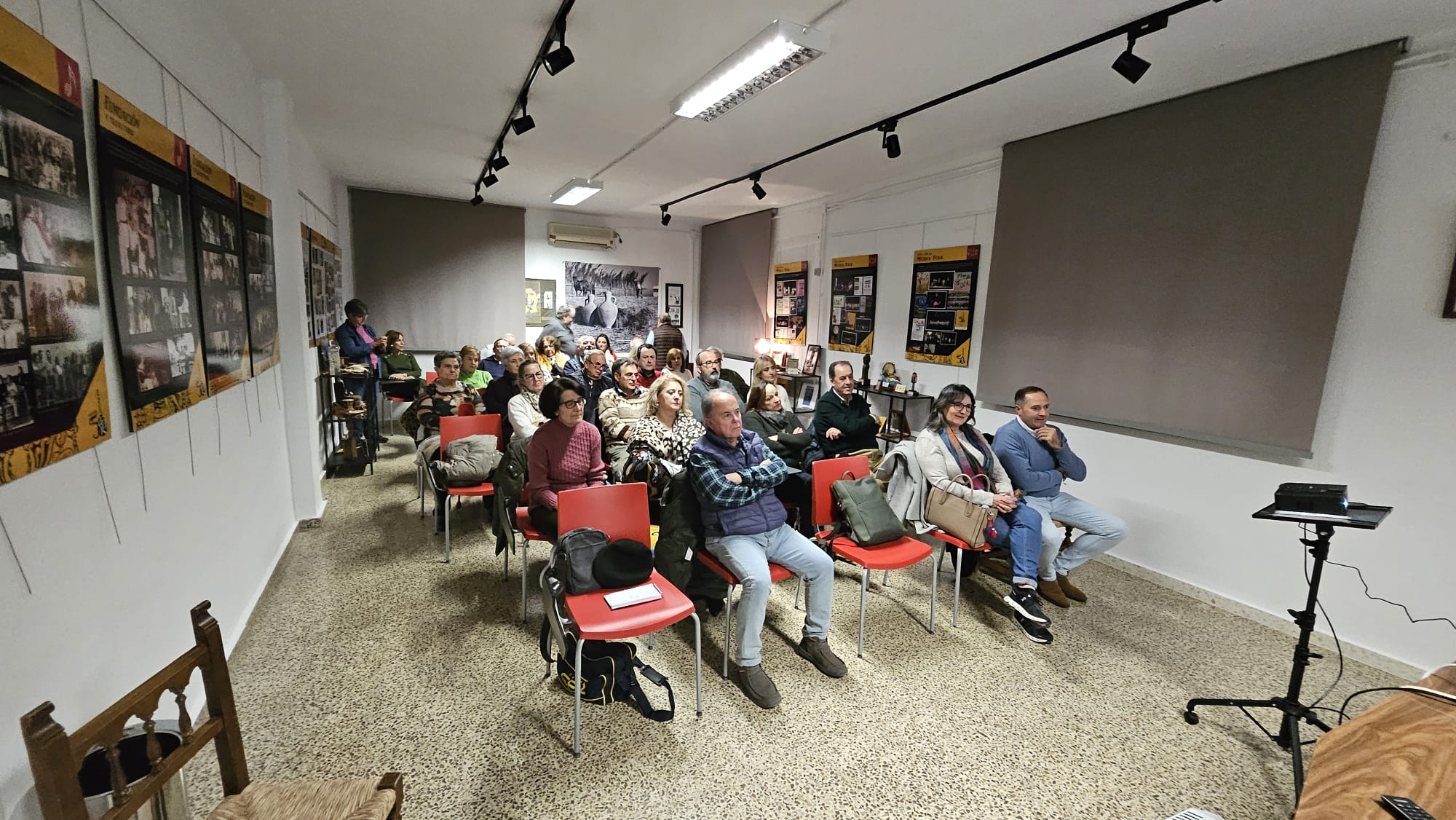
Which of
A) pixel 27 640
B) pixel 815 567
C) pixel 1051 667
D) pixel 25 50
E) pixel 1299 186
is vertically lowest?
pixel 1051 667

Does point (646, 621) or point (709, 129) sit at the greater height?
point (709, 129)

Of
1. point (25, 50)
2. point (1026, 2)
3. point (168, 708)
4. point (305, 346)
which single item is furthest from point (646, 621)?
point (305, 346)

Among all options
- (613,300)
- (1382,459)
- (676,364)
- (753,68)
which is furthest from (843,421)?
(613,300)

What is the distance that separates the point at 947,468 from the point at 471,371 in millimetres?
4349

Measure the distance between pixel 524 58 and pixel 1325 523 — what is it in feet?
14.0

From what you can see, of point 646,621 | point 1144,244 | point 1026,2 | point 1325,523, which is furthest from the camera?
point 1144,244

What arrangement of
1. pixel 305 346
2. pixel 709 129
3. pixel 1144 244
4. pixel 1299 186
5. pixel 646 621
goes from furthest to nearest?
1. pixel 709 129
2. pixel 305 346
3. pixel 1144 244
4. pixel 1299 186
5. pixel 646 621

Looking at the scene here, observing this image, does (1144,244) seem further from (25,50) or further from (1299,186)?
(25,50)

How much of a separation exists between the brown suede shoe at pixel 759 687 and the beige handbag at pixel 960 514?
1.34 meters

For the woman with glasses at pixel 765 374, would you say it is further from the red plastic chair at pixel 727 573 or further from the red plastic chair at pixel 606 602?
the red plastic chair at pixel 606 602

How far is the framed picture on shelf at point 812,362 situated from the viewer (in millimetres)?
6715

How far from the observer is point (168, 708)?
211 centimetres

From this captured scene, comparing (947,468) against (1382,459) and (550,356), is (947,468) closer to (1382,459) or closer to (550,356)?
(1382,459)

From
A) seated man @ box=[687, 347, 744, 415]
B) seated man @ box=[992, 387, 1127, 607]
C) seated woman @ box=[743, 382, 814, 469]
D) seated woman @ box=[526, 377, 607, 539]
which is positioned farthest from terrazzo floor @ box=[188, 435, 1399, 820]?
seated man @ box=[687, 347, 744, 415]
